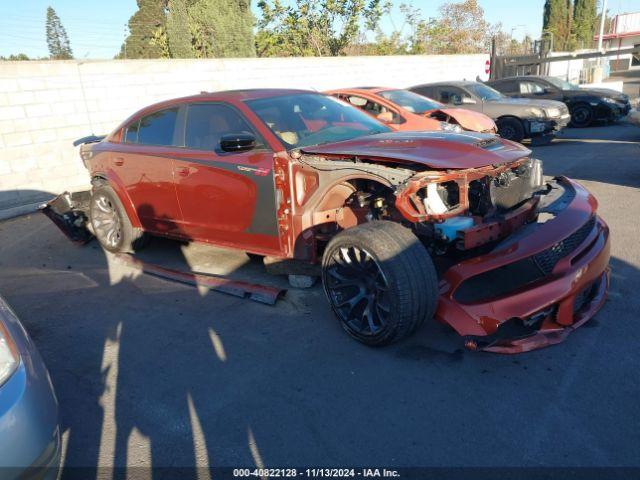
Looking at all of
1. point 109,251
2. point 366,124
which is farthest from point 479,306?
point 109,251

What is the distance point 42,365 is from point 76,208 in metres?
4.30

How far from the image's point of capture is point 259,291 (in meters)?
4.34

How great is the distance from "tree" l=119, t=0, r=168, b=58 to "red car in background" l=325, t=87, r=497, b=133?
21.4 meters

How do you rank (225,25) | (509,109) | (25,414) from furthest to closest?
(225,25), (509,109), (25,414)

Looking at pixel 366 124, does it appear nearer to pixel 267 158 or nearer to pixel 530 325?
pixel 267 158

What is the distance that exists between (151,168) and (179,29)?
71.1 feet

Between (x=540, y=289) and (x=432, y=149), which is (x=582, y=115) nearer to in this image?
(x=432, y=149)

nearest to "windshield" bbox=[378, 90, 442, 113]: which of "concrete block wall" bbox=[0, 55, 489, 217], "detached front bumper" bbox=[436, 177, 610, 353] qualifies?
"concrete block wall" bbox=[0, 55, 489, 217]

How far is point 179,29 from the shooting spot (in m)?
24.0

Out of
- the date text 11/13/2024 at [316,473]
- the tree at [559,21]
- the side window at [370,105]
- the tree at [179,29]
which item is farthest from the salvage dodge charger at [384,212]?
the tree at [559,21]

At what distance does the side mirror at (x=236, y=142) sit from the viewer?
3865mm

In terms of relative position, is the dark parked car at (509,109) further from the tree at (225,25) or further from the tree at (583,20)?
the tree at (583,20)

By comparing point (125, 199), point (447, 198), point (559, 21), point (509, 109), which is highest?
point (559, 21)

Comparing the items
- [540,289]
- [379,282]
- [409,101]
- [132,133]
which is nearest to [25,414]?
[379,282]
